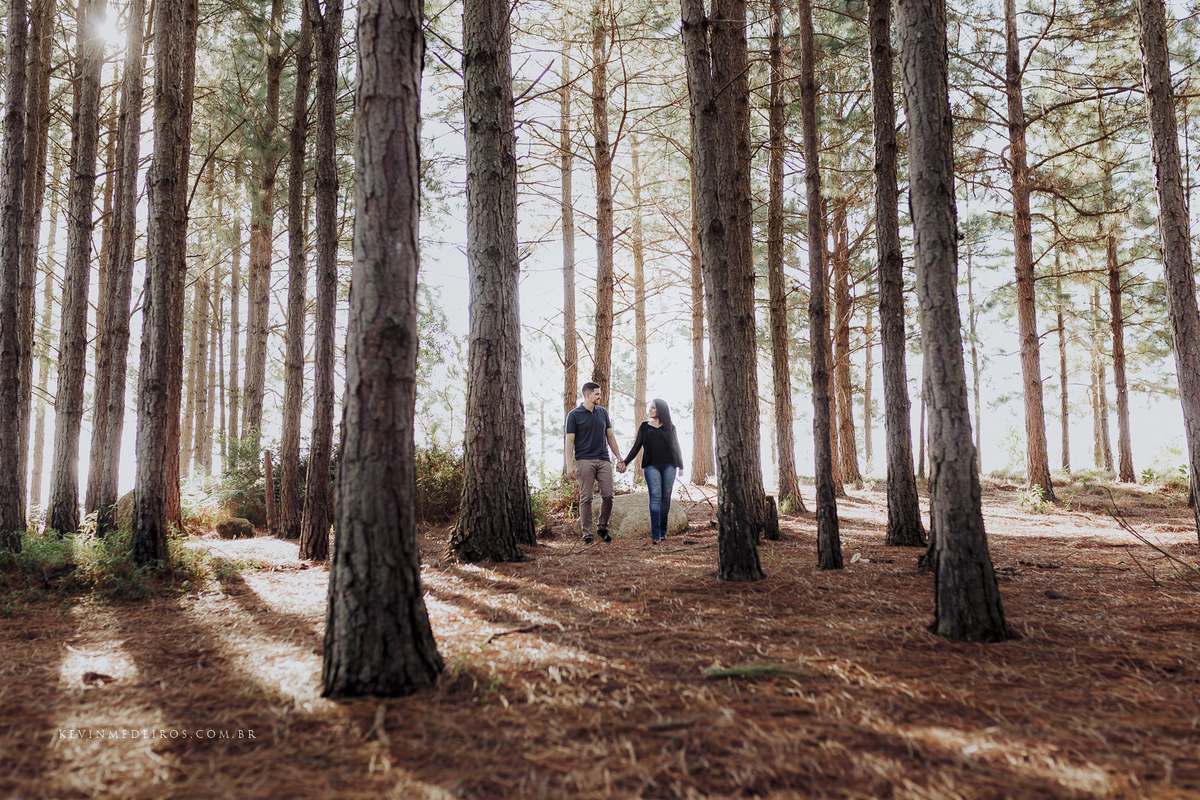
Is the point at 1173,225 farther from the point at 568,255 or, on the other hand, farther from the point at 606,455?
the point at 568,255

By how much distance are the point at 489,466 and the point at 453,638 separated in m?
3.00

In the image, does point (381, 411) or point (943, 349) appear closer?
point (381, 411)

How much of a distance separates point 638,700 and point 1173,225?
690 centimetres

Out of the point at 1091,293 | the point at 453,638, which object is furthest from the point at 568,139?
the point at 1091,293

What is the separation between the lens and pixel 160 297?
6.34m

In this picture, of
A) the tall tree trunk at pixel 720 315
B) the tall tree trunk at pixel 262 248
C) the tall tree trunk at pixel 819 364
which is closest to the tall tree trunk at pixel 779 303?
the tall tree trunk at pixel 819 364

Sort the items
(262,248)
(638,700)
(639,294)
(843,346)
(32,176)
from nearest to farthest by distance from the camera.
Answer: (638,700) → (32,176) → (262,248) → (843,346) → (639,294)

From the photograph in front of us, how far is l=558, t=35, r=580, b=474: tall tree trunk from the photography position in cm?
1362

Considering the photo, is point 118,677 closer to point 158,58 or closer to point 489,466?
point 489,466

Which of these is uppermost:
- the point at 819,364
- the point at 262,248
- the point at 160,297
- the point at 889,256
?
the point at 262,248

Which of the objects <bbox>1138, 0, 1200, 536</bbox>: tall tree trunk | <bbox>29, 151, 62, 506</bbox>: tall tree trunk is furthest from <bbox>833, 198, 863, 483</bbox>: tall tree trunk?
<bbox>29, 151, 62, 506</bbox>: tall tree trunk

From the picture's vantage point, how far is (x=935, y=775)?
1926 mm

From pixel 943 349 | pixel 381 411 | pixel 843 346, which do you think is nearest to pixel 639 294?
pixel 843 346

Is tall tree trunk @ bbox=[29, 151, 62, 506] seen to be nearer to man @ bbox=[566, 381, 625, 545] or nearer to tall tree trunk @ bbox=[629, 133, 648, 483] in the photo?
tall tree trunk @ bbox=[629, 133, 648, 483]
